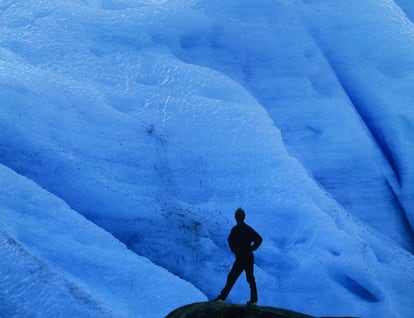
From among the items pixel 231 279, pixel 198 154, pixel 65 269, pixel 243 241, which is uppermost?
pixel 243 241

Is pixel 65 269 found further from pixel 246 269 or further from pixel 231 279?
pixel 246 269

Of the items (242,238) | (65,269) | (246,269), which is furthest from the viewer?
(65,269)

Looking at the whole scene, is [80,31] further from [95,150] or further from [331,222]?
[331,222]

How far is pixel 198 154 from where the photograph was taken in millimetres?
12562

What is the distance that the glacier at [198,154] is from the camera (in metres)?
10.0

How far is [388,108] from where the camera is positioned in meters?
16.3

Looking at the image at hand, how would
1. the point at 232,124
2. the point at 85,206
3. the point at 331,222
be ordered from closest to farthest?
the point at 85,206
the point at 331,222
the point at 232,124

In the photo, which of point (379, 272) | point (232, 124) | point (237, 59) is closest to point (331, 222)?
point (379, 272)

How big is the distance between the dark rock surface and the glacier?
82.2 inches

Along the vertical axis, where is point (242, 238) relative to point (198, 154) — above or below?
above

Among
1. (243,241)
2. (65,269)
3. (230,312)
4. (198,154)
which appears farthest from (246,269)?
(198,154)

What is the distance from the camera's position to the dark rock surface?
22.6ft

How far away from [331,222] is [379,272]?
1465 millimetres

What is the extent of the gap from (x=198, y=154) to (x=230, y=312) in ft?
19.5
